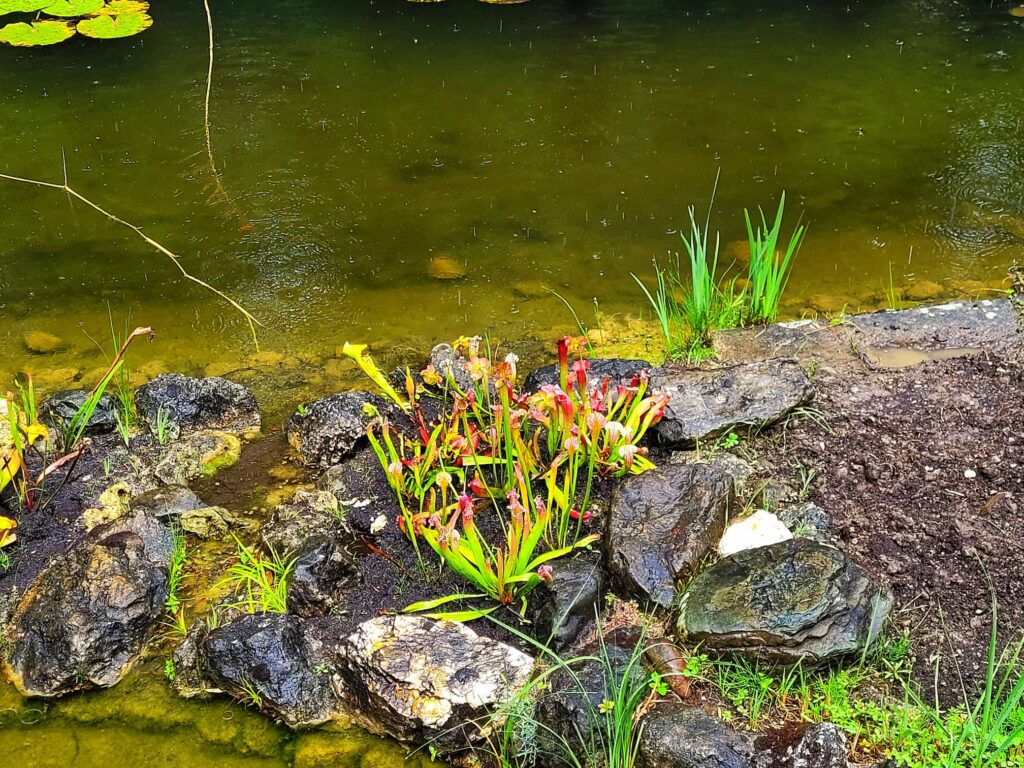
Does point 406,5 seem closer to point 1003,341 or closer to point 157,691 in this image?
point 1003,341

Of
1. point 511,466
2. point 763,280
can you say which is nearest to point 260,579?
point 511,466

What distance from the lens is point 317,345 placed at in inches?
189

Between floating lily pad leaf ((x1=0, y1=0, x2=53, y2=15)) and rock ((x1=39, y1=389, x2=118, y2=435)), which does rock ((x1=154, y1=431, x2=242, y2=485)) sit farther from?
floating lily pad leaf ((x1=0, y1=0, x2=53, y2=15))

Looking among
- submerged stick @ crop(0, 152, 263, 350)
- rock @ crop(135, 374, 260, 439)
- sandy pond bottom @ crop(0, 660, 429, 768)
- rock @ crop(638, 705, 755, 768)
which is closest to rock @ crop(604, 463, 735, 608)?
rock @ crop(638, 705, 755, 768)

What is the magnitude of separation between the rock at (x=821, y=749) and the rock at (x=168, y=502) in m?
2.25

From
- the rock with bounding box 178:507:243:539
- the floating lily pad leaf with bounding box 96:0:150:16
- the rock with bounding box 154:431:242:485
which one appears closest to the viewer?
the rock with bounding box 178:507:243:539

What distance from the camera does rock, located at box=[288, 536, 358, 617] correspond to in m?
2.93

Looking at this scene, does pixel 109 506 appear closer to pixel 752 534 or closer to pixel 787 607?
pixel 752 534

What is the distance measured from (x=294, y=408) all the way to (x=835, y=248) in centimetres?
334

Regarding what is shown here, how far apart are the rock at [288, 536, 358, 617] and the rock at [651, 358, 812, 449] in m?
1.26

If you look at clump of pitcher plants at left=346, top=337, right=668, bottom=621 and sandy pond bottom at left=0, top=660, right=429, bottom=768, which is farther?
clump of pitcher plants at left=346, top=337, right=668, bottom=621

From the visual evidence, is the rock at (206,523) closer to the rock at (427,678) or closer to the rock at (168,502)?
the rock at (168,502)

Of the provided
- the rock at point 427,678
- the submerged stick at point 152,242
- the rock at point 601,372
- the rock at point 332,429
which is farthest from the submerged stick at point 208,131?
the rock at point 427,678

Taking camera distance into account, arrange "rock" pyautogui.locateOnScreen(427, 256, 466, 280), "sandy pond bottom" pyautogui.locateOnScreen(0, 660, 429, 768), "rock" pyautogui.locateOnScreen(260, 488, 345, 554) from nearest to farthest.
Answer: "sandy pond bottom" pyautogui.locateOnScreen(0, 660, 429, 768) → "rock" pyautogui.locateOnScreen(260, 488, 345, 554) → "rock" pyautogui.locateOnScreen(427, 256, 466, 280)
